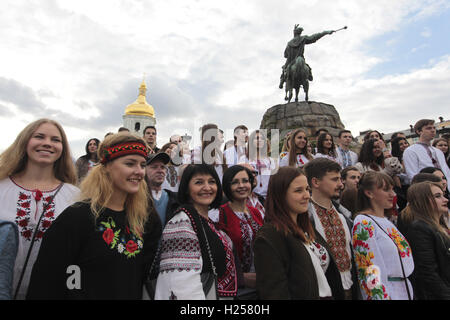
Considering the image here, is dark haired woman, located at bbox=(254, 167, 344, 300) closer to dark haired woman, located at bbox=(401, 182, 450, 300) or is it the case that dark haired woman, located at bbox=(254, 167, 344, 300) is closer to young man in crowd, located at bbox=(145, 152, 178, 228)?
dark haired woman, located at bbox=(401, 182, 450, 300)

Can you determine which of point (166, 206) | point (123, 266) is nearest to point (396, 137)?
point (166, 206)

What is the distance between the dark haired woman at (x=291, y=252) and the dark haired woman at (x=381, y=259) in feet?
1.22

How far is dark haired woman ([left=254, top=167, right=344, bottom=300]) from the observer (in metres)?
1.99

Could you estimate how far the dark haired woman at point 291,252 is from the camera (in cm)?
199

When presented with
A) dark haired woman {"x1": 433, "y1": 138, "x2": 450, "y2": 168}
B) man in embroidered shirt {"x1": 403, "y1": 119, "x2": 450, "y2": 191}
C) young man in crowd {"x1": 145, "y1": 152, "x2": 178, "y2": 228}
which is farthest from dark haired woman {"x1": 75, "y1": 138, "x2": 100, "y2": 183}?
dark haired woman {"x1": 433, "y1": 138, "x2": 450, "y2": 168}

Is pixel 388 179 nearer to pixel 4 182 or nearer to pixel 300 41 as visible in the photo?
pixel 4 182

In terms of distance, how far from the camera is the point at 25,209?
206cm

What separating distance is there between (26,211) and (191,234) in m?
1.22

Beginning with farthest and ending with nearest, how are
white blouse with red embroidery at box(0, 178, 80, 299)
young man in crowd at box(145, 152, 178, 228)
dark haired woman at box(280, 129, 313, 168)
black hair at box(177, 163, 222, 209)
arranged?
1. dark haired woman at box(280, 129, 313, 168)
2. young man in crowd at box(145, 152, 178, 228)
3. black hair at box(177, 163, 222, 209)
4. white blouse with red embroidery at box(0, 178, 80, 299)

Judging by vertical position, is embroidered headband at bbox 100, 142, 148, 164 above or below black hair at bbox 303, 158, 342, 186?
below

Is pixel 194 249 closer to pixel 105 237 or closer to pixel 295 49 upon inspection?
pixel 105 237

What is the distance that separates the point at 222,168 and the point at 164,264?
2.74 m
